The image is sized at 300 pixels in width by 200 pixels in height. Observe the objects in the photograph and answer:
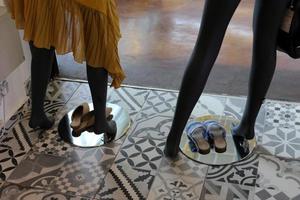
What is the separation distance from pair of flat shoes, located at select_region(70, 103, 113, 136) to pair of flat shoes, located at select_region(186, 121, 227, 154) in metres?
0.35

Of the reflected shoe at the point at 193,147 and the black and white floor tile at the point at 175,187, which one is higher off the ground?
the reflected shoe at the point at 193,147

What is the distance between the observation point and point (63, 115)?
170cm

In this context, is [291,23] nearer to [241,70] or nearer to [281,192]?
[281,192]

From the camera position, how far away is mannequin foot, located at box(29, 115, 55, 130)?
157 cm

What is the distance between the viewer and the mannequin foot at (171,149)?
56.7 inches

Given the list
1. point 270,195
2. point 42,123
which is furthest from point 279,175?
point 42,123

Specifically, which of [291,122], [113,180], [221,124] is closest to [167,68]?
[221,124]

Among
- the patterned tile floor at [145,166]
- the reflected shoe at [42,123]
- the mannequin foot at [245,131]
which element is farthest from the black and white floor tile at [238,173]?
the reflected shoe at [42,123]

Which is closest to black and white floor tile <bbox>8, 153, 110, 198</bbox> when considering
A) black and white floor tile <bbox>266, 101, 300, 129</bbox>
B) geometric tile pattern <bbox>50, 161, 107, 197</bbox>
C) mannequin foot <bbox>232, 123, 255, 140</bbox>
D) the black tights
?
geometric tile pattern <bbox>50, 161, 107, 197</bbox>

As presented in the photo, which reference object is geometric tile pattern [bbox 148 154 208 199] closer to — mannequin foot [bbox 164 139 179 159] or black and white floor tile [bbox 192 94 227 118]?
mannequin foot [bbox 164 139 179 159]

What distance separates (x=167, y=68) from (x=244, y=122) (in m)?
0.61

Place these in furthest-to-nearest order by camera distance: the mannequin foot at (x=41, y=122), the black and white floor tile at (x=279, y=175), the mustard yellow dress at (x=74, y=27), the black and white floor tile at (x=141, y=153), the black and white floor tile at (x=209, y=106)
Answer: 1. the black and white floor tile at (x=209, y=106)
2. the mannequin foot at (x=41, y=122)
3. the black and white floor tile at (x=141, y=153)
4. the black and white floor tile at (x=279, y=175)
5. the mustard yellow dress at (x=74, y=27)

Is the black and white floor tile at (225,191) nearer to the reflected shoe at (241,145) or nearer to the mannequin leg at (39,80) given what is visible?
the reflected shoe at (241,145)

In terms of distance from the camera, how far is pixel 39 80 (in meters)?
1.46
